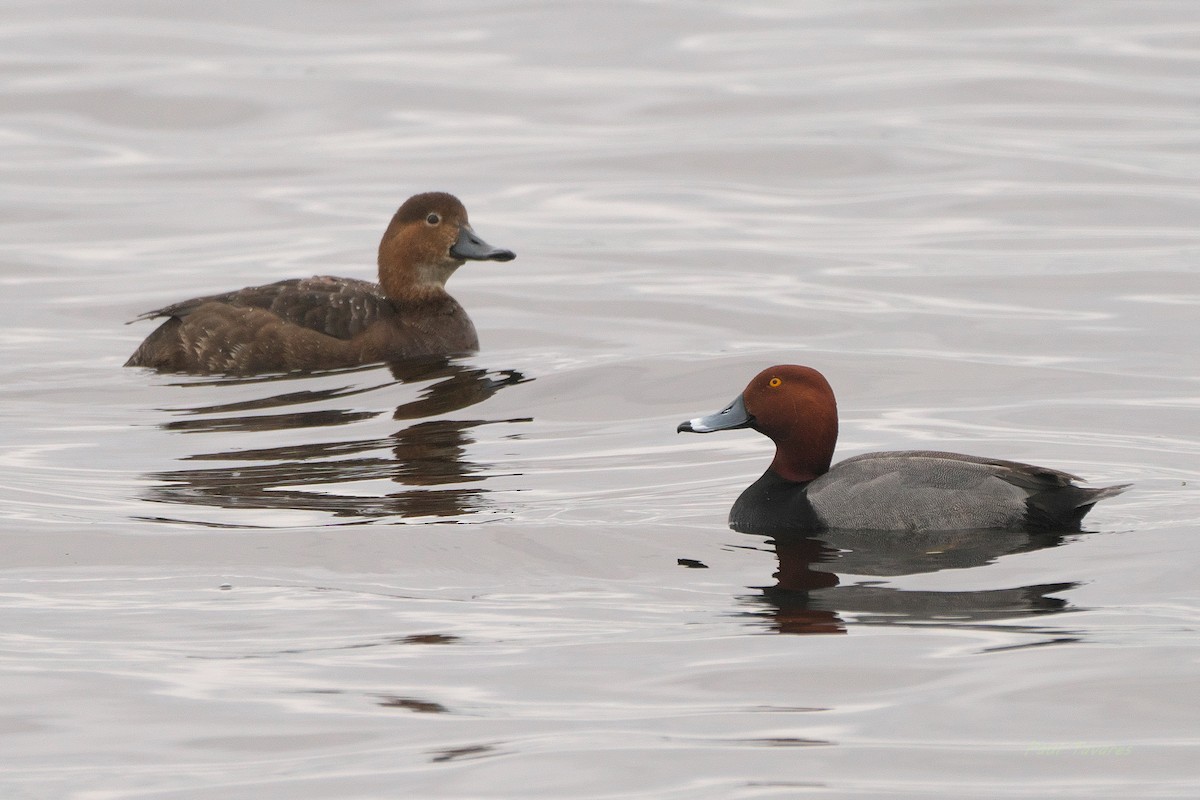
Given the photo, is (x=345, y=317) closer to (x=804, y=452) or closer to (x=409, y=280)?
(x=409, y=280)

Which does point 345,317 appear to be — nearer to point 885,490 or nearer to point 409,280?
point 409,280

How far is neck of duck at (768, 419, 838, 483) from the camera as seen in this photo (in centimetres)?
869

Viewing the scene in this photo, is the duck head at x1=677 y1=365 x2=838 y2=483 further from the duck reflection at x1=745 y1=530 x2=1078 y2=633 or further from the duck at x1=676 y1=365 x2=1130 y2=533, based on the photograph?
the duck reflection at x1=745 y1=530 x2=1078 y2=633

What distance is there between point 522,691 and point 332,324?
654 centimetres

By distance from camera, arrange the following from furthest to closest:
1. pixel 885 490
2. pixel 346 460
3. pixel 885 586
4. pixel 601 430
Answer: pixel 601 430, pixel 346 460, pixel 885 490, pixel 885 586

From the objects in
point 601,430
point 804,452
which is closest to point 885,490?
point 804,452

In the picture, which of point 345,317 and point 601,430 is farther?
point 345,317

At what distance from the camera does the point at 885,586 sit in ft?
24.4

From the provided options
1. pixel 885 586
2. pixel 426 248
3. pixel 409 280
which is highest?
pixel 426 248

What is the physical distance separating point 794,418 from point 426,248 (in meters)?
4.99

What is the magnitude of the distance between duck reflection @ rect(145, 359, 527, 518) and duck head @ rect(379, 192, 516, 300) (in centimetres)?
92

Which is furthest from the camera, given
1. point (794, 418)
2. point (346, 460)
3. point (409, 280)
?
point (409, 280)

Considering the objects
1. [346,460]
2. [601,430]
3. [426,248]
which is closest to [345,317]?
[426,248]

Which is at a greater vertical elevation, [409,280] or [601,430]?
[409,280]
